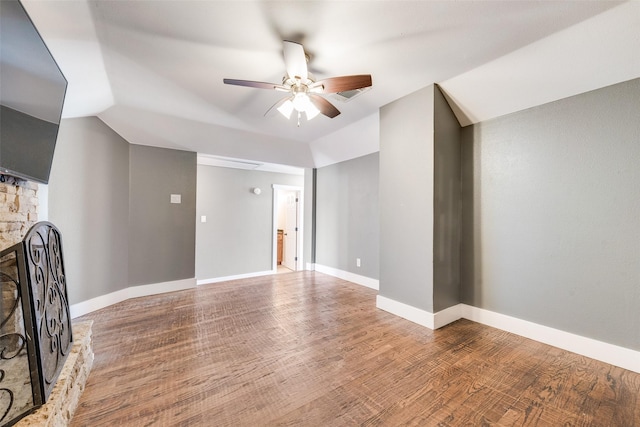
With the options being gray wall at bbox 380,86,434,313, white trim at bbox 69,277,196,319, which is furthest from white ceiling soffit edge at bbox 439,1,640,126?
white trim at bbox 69,277,196,319

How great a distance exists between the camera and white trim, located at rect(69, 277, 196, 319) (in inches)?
112

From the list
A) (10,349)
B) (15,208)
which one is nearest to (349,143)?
(15,208)

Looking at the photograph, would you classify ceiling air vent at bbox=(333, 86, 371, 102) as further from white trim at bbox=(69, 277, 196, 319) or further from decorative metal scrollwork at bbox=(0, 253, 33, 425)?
white trim at bbox=(69, 277, 196, 319)

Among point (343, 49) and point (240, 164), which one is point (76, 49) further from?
point (240, 164)

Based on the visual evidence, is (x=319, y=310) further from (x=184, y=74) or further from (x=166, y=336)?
(x=184, y=74)

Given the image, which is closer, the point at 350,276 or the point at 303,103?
the point at 303,103

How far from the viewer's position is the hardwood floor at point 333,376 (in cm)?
147

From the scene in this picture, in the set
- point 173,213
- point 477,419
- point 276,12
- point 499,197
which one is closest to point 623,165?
point 499,197

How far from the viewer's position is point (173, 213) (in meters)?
3.83

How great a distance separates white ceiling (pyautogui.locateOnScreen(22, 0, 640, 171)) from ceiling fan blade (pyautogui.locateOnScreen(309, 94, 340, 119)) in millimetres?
296

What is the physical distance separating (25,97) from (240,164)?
11.6ft

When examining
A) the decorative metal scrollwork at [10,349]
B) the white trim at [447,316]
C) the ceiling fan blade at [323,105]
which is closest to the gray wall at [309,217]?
the ceiling fan blade at [323,105]

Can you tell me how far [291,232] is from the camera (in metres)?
6.08

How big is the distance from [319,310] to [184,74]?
2.92m
